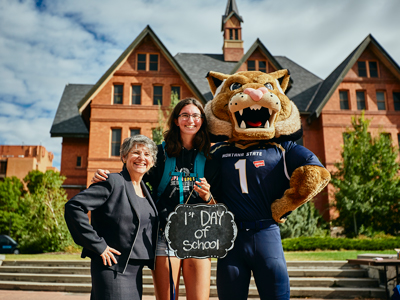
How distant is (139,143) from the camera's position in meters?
2.87

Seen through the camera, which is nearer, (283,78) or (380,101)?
(283,78)

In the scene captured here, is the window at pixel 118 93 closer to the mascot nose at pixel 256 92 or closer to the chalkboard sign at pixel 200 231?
the mascot nose at pixel 256 92

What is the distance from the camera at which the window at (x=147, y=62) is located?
19.5m

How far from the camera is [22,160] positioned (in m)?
46.2

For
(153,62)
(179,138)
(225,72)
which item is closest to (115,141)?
(153,62)

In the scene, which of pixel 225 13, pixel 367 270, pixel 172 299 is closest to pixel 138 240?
pixel 172 299

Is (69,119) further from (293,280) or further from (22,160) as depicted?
(22,160)

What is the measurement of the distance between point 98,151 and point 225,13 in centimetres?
1782

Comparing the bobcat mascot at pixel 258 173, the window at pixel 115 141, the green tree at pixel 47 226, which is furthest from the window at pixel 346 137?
the bobcat mascot at pixel 258 173

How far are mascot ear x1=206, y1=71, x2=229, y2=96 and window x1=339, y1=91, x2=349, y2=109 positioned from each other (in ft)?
58.8

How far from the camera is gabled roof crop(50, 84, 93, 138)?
21.3 meters

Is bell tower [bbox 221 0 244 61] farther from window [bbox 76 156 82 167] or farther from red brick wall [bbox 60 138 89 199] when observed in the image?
window [bbox 76 156 82 167]

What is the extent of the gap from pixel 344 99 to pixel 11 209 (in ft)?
91.0

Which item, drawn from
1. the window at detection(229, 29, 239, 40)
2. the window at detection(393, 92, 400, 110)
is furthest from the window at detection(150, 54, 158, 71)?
the window at detection(393, 92, 400, 110)
